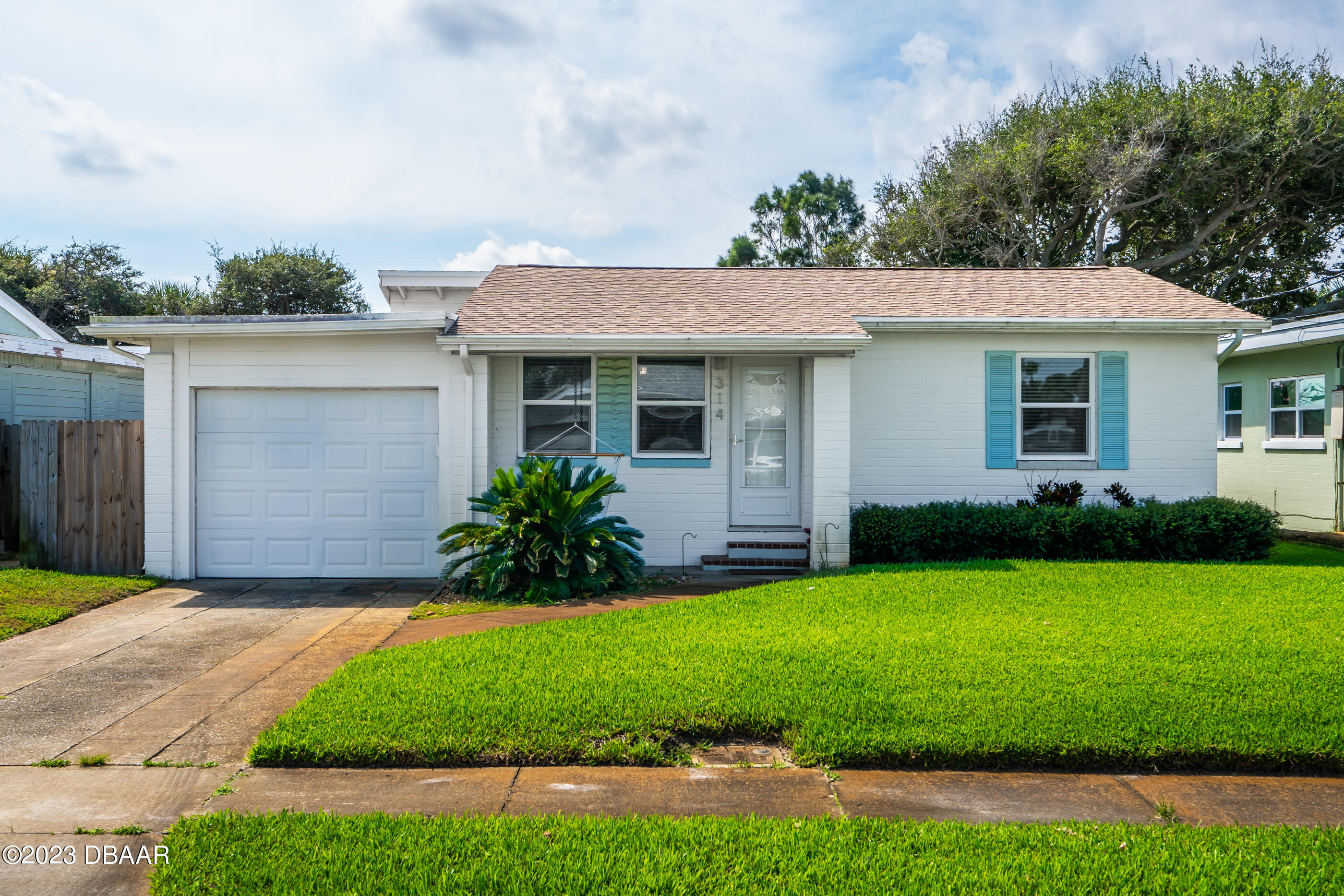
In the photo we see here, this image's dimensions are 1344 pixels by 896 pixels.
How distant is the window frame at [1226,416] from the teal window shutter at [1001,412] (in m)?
6.46

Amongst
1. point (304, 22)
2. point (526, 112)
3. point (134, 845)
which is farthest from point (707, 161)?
point (134, 845)

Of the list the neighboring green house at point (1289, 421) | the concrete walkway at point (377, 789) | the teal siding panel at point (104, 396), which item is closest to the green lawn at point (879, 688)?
the concrete walkway at point (377, 789)

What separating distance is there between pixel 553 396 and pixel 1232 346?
8.57 m

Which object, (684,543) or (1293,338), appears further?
(1293,338)

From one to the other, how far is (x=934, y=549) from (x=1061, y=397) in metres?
2.85

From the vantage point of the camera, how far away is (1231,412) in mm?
14781

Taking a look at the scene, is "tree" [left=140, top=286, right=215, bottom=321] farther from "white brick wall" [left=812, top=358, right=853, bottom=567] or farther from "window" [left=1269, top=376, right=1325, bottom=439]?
"window" [left=1269, top=376, right=1325, bottom=439]

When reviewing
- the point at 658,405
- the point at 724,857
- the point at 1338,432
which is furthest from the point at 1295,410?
the point at 724,857

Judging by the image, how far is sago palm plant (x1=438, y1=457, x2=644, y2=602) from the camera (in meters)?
7.86

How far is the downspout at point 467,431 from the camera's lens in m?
8.95

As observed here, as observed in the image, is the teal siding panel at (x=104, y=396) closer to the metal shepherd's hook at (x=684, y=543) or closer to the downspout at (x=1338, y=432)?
the metal shepherd's hook at (x=684, y=543)

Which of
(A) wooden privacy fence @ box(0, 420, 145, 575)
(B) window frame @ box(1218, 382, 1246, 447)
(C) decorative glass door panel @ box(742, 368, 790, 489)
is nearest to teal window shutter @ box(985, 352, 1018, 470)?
(C) decorative glass door panel @ box(742, 368, 790, 489)

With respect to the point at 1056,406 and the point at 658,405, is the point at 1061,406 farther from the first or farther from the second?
the point at 658,405

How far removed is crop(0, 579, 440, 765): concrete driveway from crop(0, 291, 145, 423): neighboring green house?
5080mm
